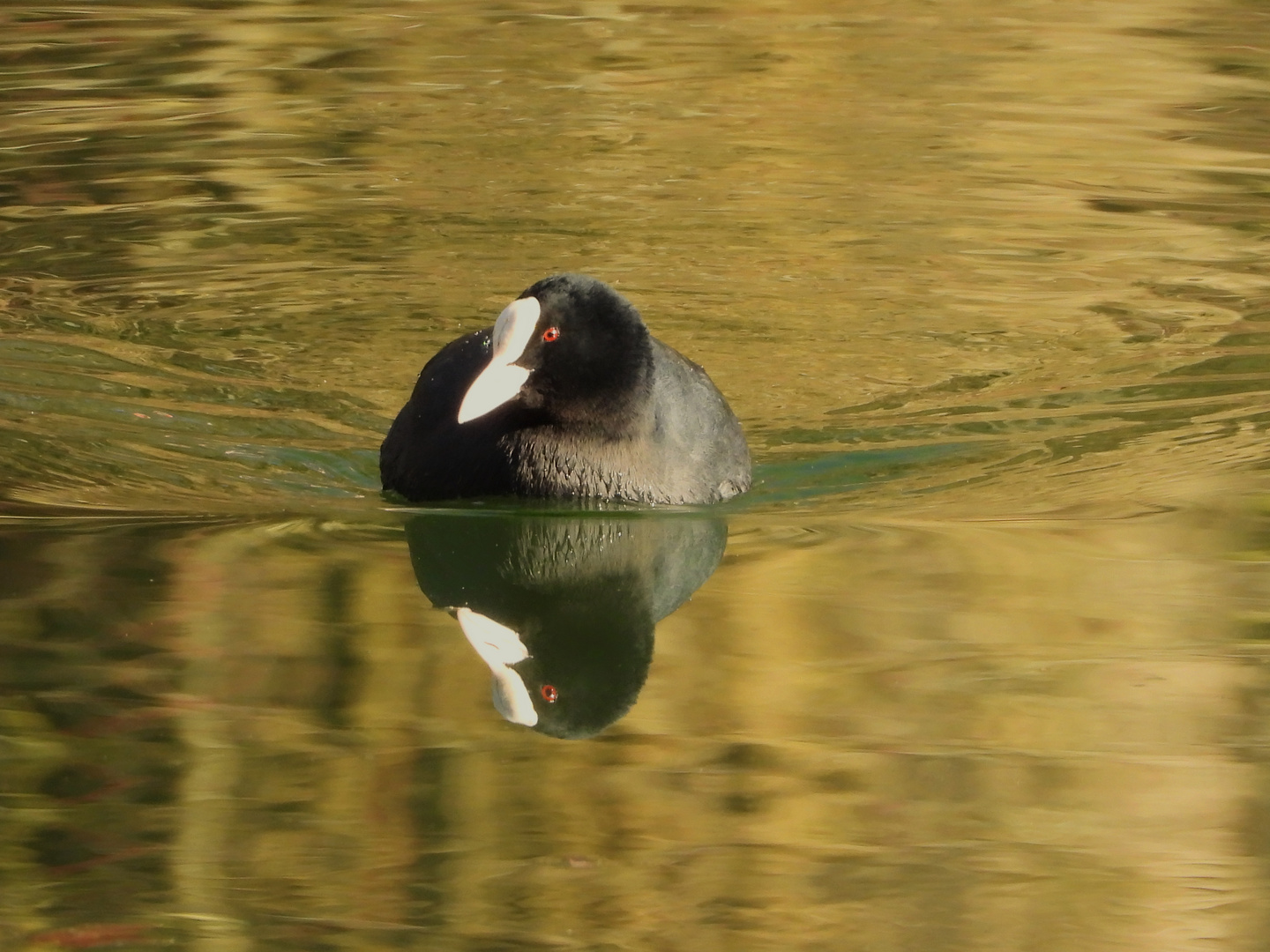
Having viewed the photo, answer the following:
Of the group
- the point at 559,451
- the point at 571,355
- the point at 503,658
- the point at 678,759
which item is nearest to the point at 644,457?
the point at 559,451

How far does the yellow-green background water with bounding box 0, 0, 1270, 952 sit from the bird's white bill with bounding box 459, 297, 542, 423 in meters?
0.57

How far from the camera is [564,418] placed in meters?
5.81

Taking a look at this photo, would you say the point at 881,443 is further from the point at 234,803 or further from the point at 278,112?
the point at 278,112

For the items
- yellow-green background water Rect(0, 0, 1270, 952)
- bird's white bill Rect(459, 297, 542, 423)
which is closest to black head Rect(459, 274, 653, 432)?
bird's white bill Rect(459, 297, 542, 423)

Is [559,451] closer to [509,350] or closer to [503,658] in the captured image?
[509,350]

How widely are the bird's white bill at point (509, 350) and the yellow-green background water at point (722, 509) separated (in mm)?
569

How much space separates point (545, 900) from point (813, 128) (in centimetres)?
809

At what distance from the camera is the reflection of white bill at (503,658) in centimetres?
445

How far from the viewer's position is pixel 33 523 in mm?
5668

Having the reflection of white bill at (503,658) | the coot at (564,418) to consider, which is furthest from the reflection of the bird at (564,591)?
the coot at (564,418)

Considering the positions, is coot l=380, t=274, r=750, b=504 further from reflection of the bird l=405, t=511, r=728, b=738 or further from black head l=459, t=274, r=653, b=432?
reflection of the bird l=405, t=511, r=728, b=738

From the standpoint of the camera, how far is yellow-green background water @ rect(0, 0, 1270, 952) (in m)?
3.74

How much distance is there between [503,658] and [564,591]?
60 cm

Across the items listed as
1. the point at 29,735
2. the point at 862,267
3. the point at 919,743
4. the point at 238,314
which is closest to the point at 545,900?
the point at 919,743
